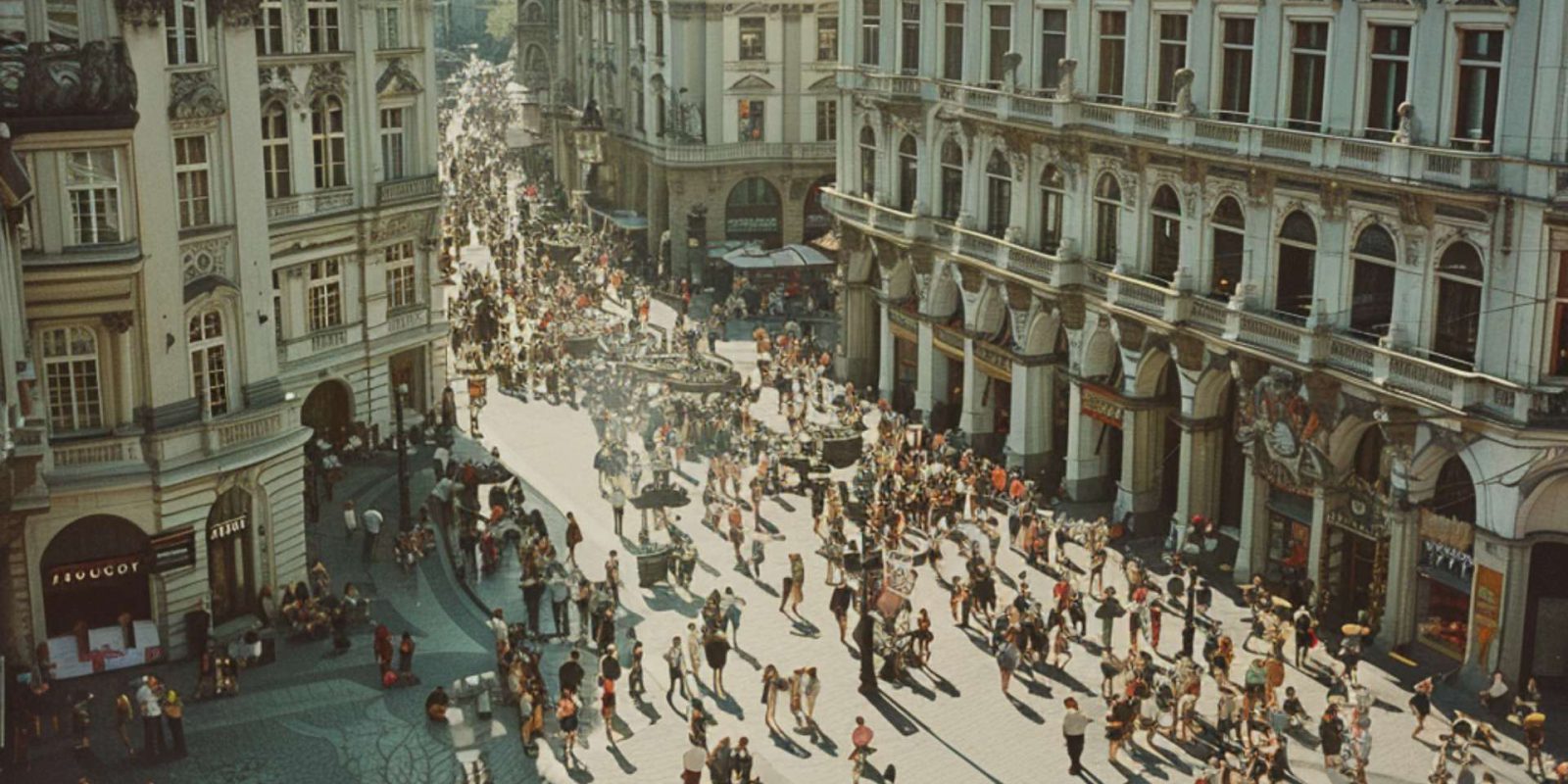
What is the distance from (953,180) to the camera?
5884 centimetres

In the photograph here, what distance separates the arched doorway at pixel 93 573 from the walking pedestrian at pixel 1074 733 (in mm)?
20350

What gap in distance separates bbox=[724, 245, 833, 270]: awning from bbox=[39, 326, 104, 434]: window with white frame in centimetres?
4022

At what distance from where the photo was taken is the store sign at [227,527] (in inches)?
1602

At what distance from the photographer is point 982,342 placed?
5722 centimetres

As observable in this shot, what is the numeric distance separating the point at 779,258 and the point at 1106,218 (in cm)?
2688

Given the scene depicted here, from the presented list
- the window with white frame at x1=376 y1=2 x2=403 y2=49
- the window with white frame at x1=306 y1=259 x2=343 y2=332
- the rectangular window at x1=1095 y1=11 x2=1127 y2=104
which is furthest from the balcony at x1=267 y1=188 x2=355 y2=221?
the rectangular window at x1=1095 y1=11 x2=1127 y2=104

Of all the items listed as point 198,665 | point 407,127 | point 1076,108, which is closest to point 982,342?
point 1076,108

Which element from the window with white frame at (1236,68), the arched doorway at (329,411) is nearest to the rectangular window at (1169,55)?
the window with white frame at (1236,68)

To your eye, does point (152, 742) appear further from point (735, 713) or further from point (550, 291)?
point (550, 291)

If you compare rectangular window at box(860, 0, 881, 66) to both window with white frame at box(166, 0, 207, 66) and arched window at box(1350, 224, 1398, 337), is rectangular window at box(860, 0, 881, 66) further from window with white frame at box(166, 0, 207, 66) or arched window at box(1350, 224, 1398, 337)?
window with white frame at box(166, 0, 207, 66)

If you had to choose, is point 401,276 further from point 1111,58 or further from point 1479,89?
point 1479,89

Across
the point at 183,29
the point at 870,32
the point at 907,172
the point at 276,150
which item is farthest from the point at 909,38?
the point at 183,29

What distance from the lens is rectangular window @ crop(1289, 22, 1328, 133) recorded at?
1674 inches

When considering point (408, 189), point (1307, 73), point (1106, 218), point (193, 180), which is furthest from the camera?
point (408, 189)
